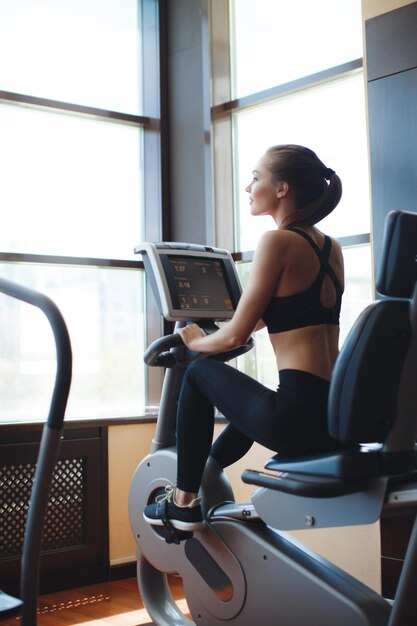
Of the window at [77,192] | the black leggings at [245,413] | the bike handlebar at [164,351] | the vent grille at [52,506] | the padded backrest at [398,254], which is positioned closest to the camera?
the padded backrest at [398,254]

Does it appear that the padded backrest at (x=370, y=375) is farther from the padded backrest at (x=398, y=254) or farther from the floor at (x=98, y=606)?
the floor at (x=98, y=606)

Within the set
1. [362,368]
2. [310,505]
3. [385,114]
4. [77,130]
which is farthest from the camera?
[77,130]

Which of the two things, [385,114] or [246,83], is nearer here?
[385,114]

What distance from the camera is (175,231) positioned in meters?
4.20

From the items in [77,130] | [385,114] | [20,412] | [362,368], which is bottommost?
[20,412]

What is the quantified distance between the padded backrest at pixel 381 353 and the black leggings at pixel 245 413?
0.71 feet

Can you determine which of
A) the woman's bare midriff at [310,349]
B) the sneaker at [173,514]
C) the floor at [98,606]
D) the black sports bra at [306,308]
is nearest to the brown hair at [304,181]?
the black sports bra at [306,308]

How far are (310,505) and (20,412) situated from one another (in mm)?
1902

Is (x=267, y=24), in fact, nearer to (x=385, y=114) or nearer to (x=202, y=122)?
(x=202, y=122)

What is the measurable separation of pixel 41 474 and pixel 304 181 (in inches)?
53.8

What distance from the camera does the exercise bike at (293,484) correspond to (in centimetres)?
191

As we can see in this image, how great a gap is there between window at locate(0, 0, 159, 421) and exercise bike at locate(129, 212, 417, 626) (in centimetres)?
117

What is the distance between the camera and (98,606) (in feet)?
10.8

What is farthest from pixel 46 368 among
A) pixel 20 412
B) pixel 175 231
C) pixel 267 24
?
pixel 267 24
